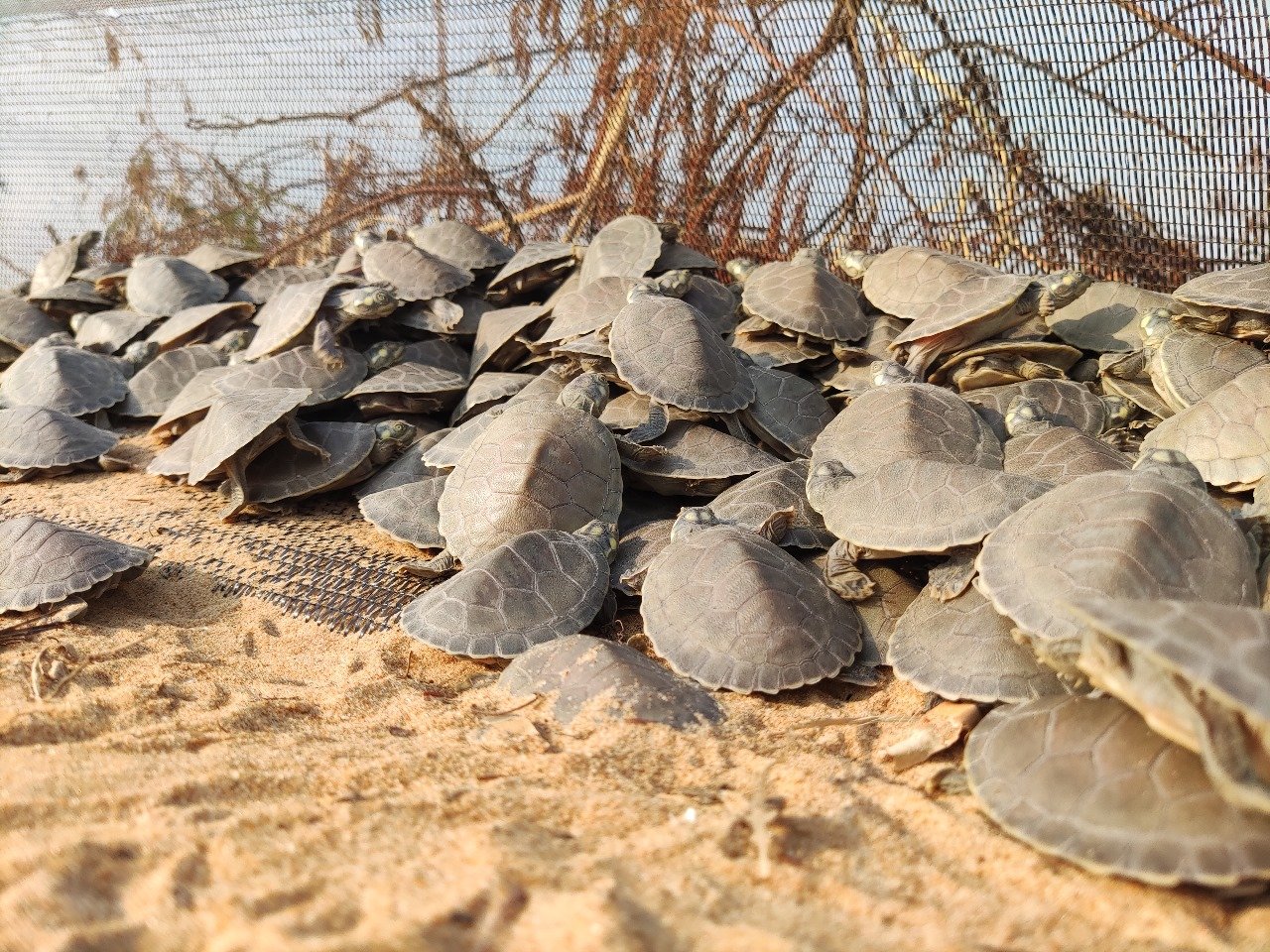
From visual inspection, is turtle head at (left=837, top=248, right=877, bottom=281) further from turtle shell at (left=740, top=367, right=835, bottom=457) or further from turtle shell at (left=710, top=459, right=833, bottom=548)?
turtle shell at (left=710, top=459, right=833, bottom=548)

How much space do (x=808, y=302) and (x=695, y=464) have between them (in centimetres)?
145

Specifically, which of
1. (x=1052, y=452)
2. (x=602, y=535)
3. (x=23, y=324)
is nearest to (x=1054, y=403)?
(x=1052, y=452)

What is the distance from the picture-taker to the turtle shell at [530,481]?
381 cm

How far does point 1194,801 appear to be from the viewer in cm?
200

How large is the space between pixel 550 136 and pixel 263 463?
3.76 metres

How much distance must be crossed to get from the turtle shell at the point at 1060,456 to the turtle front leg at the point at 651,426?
1.43 m

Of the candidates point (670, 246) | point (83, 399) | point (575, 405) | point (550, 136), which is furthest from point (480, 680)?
point (550, 136)

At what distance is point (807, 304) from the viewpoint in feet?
17.0

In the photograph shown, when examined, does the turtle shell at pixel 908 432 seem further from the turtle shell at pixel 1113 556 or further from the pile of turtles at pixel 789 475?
the turtle shell at pixel 1113 556

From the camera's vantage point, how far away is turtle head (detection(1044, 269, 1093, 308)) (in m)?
4.77

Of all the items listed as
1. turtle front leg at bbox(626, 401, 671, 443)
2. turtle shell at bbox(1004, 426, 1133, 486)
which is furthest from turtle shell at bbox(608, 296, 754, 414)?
turtle shell at bbox(1004, 426, 1133, 486)

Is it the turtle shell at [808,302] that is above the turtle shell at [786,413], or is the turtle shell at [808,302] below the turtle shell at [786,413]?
above

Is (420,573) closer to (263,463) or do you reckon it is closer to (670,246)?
(263,463)

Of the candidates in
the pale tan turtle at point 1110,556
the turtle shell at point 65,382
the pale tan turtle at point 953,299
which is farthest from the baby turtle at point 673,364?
the turtle shell at point 65,382
